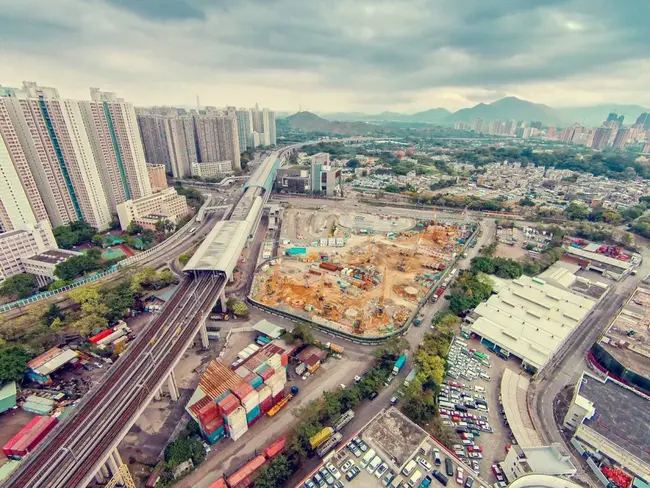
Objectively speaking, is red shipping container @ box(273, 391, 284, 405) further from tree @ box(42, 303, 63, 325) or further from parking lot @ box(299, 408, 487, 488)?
tree @ box(42, 303, 63, 325)

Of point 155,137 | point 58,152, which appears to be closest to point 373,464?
point 58,152

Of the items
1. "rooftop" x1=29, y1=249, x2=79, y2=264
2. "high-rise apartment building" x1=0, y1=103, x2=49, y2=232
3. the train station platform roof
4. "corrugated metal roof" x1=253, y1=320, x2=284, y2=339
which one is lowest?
"corrugated metal roof" x1=253, y1=320, x2=284, y2=339

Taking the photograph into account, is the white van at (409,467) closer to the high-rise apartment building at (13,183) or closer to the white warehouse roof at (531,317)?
the white warehouse roof at (531,317)

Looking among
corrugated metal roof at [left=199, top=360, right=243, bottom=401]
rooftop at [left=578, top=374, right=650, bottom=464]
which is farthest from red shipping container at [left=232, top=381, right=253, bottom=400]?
rooftop at [left=578, top=374, right=650, bottom=464]

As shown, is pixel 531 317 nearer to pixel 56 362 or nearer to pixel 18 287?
pixel 56 362

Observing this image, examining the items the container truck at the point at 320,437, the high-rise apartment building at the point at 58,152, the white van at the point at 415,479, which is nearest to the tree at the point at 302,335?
the container truck at the point at 320,437

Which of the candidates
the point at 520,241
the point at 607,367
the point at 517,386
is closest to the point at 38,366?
the point at 517,386

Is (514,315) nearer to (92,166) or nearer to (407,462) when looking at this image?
(407,462)
